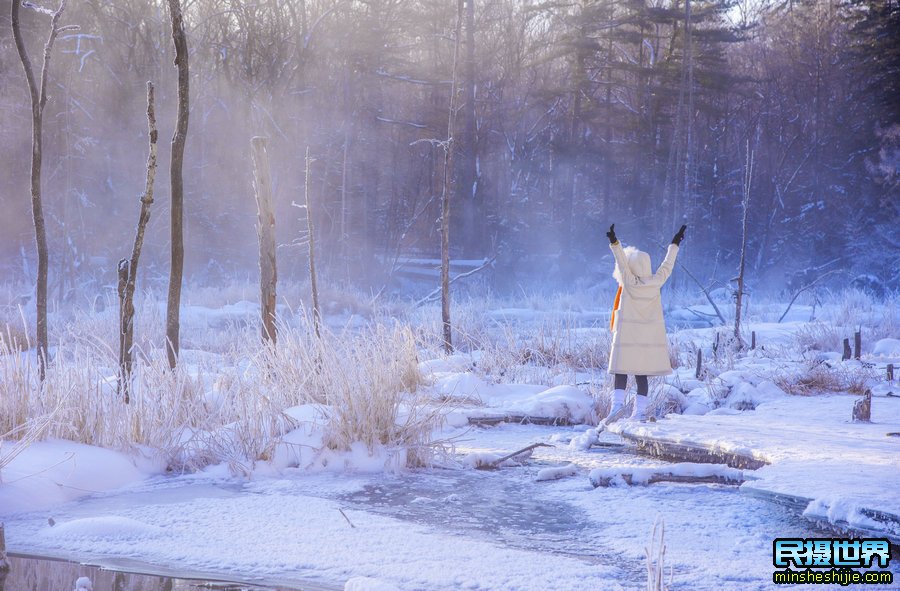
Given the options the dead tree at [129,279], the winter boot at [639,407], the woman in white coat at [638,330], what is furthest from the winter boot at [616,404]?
the dead tree at [129,279]

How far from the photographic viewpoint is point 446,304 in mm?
11867

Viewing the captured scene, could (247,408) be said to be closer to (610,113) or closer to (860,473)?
(860,473)

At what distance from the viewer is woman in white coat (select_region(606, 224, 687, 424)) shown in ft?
22.2

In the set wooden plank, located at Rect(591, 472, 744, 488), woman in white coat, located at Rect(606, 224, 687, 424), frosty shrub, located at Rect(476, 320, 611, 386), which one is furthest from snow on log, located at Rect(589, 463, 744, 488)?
frosty shrub, located at Rect(476, 320, 611, 386)

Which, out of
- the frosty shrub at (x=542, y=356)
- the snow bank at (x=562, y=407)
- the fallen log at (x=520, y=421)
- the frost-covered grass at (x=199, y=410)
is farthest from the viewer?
the frosty shrub at (x=542, y=356)

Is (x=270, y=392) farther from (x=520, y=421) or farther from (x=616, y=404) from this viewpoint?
(x=616, y=404)

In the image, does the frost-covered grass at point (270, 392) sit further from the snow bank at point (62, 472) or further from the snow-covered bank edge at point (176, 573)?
the snow-covered bank edge at point (176, 573)

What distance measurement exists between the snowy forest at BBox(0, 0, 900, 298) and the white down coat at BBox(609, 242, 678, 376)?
16873 mm

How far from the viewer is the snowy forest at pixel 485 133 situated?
24656 millimetres

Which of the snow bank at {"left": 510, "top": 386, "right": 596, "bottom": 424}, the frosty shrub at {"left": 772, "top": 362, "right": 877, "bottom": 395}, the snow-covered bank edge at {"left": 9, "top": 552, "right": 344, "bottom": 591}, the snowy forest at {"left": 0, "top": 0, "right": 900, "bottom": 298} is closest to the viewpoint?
the snow-covered bank edge at {"left": 9, "top": 552, "right": 344, "bottom": 591}

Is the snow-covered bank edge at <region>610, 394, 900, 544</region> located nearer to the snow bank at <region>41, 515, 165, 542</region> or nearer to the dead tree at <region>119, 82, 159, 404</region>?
the snow bank at <region>41, 515, 165, 542</region>

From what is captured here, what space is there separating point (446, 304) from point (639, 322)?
17.3 ft

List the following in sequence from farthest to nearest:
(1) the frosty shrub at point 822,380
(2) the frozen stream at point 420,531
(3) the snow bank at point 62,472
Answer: (1) the frosty shrub at point 822,380
(3) the snow bank at point 62,472
(2) the frozen stream at point 420,531

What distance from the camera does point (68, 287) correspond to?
22.1 metres
